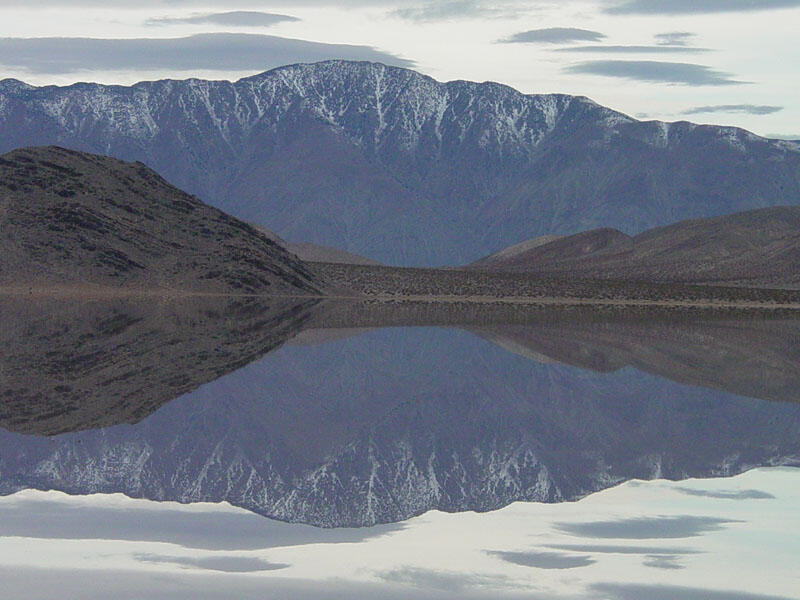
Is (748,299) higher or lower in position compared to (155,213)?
lower

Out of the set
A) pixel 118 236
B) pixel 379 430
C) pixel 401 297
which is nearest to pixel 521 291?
pixel 401 297

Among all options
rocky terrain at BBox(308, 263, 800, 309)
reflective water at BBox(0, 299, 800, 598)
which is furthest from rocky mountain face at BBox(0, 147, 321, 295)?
reflective water at BBox(0, 299, 800, 598)

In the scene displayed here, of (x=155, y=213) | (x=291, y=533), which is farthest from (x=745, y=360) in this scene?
(x=155, y=213)

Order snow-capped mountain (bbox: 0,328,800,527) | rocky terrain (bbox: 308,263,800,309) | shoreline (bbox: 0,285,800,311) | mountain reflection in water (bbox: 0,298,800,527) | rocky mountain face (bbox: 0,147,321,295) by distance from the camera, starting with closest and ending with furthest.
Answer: snow-capped mountain (bbox: 0,328,800,527), mountain reflection in water (bbox: 0,298,800,527), shoreline (bbox: 0,285,800,311), rocky mountain face (bbox: 0,147,321,295), rocky terrain (bbox: 308,263,800,309)

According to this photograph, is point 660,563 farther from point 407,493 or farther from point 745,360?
point 745,360

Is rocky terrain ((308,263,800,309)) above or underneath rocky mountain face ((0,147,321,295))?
underneath

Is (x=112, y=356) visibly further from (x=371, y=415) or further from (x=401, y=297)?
(x=401, y=297)

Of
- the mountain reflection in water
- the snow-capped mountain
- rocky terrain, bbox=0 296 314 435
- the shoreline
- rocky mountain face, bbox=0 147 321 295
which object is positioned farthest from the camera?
rocky mountain face, bbox=0 147 321 295

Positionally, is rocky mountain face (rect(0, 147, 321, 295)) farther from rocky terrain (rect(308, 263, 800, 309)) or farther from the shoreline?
rocky terrain (rect(308, 263, 800, 309))

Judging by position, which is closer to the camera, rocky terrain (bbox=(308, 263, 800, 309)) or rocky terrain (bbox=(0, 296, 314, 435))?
rocky terrain (bbox=(0, 296, 314, 435))
